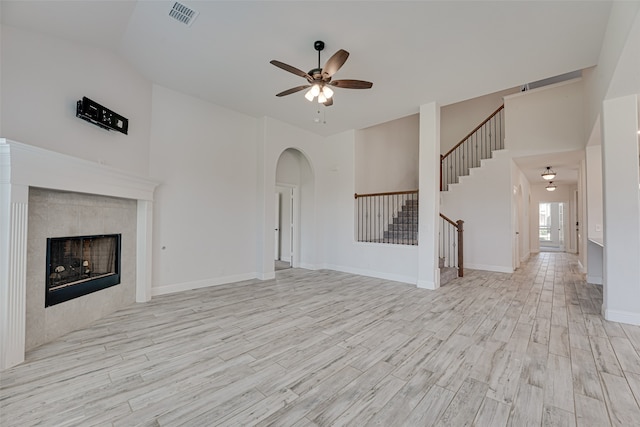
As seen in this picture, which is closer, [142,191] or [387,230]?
[142,191]

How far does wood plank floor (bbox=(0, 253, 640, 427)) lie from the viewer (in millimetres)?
1741

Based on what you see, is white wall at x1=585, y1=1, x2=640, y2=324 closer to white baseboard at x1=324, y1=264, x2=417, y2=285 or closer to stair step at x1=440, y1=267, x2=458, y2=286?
stair step at x1=440, y1=267, x2=458, y2=286

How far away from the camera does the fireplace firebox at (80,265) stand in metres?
2.87

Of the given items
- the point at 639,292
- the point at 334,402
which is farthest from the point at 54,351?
the point at 639,292

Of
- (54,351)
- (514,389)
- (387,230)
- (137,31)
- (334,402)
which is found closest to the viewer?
(334,402)

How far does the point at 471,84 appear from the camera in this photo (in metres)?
4.21

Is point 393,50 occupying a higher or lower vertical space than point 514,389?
higher

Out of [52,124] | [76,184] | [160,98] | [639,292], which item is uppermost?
[160,98]

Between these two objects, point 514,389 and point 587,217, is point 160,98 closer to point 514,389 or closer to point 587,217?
Answer: point 514,389

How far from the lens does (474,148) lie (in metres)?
7.84

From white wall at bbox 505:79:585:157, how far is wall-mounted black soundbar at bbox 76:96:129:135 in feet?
25.8

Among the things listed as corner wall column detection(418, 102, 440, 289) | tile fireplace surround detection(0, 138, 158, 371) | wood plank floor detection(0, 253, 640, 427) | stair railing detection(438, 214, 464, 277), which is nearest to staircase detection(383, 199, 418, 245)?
stair railing detection(438, 214, 464, 277)

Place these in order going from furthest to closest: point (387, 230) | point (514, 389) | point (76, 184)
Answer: point (387, 230)
point (76, 184)
point (514, 389)

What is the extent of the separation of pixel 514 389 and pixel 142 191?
485cm
